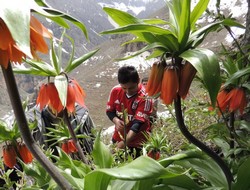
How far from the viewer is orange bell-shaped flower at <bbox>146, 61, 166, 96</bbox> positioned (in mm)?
694

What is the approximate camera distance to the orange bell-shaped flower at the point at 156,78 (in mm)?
694

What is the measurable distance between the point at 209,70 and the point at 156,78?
14 cm

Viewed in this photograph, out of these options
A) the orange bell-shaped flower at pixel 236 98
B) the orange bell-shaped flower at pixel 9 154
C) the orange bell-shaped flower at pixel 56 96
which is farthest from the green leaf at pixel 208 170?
the orange bell-shaped flower at pixel 9 154

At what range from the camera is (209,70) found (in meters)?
0.59

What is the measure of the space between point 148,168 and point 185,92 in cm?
22

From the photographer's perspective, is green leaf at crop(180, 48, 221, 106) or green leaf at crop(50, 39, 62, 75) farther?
green leaf at crop(50, 39, 62, 75)

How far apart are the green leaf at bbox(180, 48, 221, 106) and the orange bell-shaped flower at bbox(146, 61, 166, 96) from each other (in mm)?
96

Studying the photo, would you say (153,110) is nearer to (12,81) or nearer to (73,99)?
(73,99)

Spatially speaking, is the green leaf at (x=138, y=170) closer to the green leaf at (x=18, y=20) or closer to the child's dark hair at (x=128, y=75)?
the green leaf at (x=18, y=20)

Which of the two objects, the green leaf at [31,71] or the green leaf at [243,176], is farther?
the green leaf at [31,71]

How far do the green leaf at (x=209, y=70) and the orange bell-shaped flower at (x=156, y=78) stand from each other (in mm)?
96

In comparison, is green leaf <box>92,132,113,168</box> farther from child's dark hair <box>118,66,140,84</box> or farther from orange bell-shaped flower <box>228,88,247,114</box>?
child's dark hair <box>118,66,140,84</box>

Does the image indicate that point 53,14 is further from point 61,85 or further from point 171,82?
point 61,85

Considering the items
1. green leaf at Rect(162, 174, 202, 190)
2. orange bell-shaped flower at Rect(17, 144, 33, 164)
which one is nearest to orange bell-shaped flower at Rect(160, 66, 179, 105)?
green leaf at Rect(162, 174, 202, 190)
